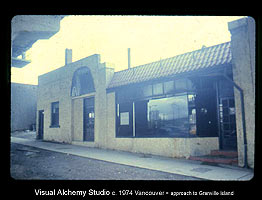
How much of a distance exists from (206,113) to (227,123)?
0.85 meters

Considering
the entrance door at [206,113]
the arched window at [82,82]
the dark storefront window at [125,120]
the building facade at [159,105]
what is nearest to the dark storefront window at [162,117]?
the building facade at [159,105]

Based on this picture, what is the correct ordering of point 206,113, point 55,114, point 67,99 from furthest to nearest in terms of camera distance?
point 55,114
point 67,99
point 206,113

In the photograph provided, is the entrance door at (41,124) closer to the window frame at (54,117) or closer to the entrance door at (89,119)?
the window frame at (54,117)

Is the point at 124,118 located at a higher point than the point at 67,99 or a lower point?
lower

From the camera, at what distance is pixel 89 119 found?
14359 millimetres

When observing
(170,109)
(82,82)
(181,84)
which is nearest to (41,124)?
(82,82)

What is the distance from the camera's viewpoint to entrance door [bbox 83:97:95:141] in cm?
1406

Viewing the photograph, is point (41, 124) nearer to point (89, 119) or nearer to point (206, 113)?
point (89, 119)

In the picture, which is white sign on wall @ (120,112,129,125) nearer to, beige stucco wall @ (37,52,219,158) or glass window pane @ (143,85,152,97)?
beige stucco wall @ (37,52,219,158)

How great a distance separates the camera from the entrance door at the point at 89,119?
46.1 feet

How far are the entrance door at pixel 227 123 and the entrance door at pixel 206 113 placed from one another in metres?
0.25

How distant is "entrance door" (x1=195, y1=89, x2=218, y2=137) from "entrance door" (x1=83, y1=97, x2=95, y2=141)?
6877 millimetres

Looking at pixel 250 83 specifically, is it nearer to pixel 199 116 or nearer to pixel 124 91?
pixel 199 116
